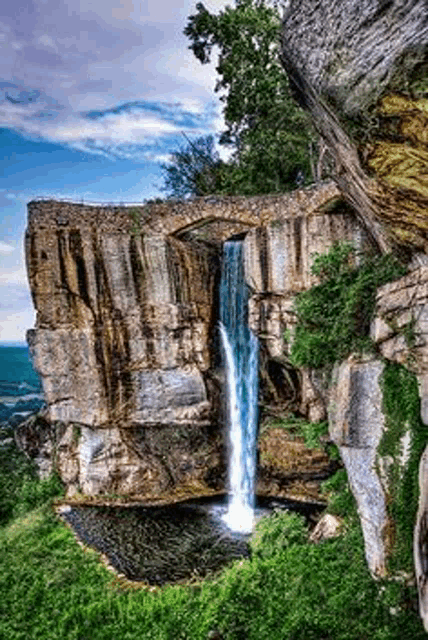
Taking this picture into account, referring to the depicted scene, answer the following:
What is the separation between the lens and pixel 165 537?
11.8m

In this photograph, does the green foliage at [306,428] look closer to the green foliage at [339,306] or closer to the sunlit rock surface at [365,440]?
the green foliage at [339,306]

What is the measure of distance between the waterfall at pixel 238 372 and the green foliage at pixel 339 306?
15.4 ft

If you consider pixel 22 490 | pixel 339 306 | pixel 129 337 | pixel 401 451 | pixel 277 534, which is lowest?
pixel 277 534

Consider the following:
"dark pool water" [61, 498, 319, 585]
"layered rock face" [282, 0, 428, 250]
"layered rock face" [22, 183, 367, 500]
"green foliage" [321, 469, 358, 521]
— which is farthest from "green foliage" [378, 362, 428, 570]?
"layered rock face" [22, 183, 367, 500]

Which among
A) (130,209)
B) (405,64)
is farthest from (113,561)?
(405,64)

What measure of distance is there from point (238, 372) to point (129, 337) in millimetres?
3645

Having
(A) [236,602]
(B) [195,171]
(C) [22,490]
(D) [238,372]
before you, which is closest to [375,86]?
(A) [236,602]

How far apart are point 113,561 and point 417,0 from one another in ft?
37.4

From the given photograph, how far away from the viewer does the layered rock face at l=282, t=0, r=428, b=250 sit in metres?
4.77

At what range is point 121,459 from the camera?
1449cm

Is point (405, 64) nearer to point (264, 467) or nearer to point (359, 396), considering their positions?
point (359, 396)

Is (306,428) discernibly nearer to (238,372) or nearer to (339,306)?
(238,372)

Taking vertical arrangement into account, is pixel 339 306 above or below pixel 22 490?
above

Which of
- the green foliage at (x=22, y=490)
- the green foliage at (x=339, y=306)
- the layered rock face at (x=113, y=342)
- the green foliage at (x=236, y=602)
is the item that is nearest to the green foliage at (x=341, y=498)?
the green foliage at (x=236, y=602)
